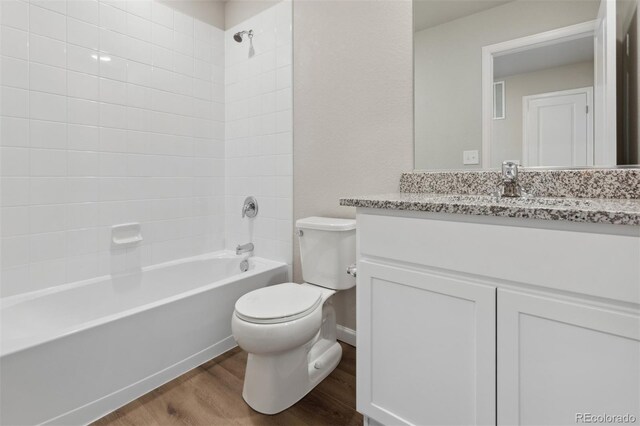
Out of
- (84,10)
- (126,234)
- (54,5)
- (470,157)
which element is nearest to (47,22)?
(54,5)

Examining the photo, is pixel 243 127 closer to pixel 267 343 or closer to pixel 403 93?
pixel 403 93

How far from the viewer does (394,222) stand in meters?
1.06

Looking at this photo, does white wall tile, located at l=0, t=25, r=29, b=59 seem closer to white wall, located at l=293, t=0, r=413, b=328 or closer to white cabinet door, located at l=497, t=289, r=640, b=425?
white wall, located at l=293, t=0, r=413, b=328

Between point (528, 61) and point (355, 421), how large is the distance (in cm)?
167

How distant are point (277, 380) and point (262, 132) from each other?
164cm

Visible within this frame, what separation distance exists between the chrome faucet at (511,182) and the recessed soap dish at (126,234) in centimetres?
209

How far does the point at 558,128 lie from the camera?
126cm

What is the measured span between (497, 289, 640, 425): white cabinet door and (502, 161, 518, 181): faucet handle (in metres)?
0.57

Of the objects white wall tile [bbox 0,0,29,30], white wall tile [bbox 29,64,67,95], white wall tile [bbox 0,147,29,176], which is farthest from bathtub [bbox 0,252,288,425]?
white wall tile [bbox 0,0,29,30]

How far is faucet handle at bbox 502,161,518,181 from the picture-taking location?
123 cm

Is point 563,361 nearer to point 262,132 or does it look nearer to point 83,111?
point 262,132

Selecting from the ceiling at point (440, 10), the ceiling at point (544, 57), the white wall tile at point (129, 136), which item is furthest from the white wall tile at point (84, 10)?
the ceiling at point (544, 57)

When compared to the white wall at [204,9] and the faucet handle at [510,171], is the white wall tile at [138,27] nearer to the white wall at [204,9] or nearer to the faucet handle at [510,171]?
the white wall at [204,9]

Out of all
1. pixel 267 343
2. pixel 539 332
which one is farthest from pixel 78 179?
pixel 539 332
